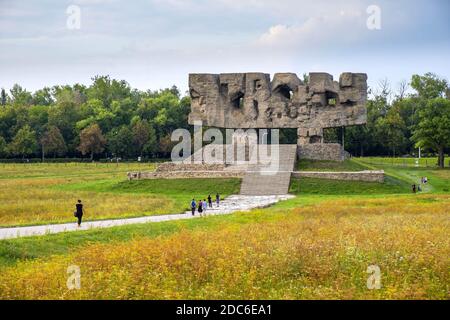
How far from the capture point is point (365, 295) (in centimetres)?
1314

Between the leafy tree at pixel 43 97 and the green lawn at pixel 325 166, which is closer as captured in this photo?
the green lawn at pixel 325 166

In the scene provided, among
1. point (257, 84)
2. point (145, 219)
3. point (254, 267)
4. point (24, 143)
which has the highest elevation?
point (257, 84)

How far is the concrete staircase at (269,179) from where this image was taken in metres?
41.7

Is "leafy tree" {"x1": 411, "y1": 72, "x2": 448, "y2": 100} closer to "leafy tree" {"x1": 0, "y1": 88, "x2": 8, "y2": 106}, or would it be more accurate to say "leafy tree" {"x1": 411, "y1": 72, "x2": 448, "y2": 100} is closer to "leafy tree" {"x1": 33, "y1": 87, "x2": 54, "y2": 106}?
"leafy tree" {"x1": 33, "y1": 87, "x2": 54, "y2": 106}

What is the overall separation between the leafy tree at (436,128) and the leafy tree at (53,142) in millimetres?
44242

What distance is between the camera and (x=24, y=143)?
86.5 m

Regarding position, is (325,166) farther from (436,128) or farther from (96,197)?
(436,128)

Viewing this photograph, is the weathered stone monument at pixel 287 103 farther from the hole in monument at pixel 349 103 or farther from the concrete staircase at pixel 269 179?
the concrete staircase at pixel 269 179

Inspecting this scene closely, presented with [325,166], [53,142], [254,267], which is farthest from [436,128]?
[254,267]

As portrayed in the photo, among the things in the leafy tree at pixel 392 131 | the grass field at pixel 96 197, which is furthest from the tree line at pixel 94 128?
the grass field at pixel 96 197

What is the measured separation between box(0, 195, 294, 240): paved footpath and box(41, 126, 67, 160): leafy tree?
5105 centimetres

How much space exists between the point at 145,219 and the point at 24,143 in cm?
6356

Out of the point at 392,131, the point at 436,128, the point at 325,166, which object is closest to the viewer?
the point at 325,166

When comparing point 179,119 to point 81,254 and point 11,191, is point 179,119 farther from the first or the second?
point 81,254
